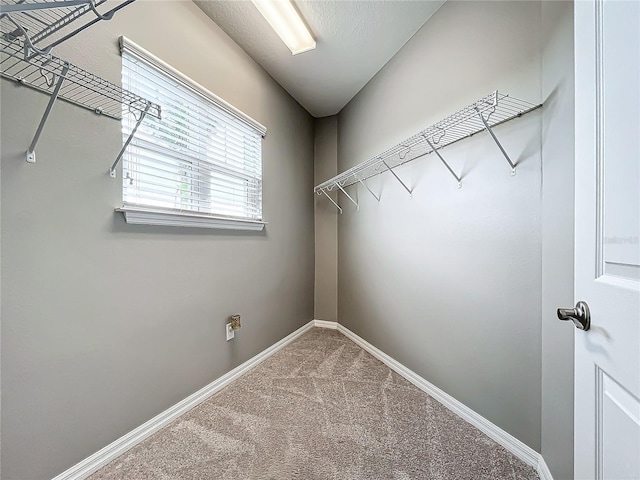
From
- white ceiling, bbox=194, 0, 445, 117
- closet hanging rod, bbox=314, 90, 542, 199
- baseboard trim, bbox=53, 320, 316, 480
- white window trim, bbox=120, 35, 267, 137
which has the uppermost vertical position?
white ceiling, bbox=194, 0, 445, 117

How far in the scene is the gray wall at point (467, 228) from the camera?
50.5 inches

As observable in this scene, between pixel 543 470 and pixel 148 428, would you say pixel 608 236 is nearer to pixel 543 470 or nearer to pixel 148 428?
pixel 543 470

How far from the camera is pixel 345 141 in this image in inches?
121

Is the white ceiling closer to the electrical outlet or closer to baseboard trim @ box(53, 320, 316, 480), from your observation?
the electrical outlet

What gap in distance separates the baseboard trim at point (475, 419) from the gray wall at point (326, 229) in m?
0.93

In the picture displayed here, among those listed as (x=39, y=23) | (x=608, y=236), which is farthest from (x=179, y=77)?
(x=608, y=236)

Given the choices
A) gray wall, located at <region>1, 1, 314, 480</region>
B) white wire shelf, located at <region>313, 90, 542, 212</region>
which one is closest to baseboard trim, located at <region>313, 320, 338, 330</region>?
gray wall, located at <region>1, 1, 314, 480</region>

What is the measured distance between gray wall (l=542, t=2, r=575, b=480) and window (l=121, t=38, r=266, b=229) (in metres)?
1.85

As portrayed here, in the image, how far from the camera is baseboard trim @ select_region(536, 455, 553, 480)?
113 cm

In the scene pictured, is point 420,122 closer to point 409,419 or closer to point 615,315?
point 615,315

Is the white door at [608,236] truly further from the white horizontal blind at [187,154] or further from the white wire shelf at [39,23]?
the white horizontal blind at [187,154]

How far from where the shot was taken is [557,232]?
3.61 ft

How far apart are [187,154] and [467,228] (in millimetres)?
1786


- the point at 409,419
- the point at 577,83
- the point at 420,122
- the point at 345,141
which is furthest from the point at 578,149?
the point at 345,141
